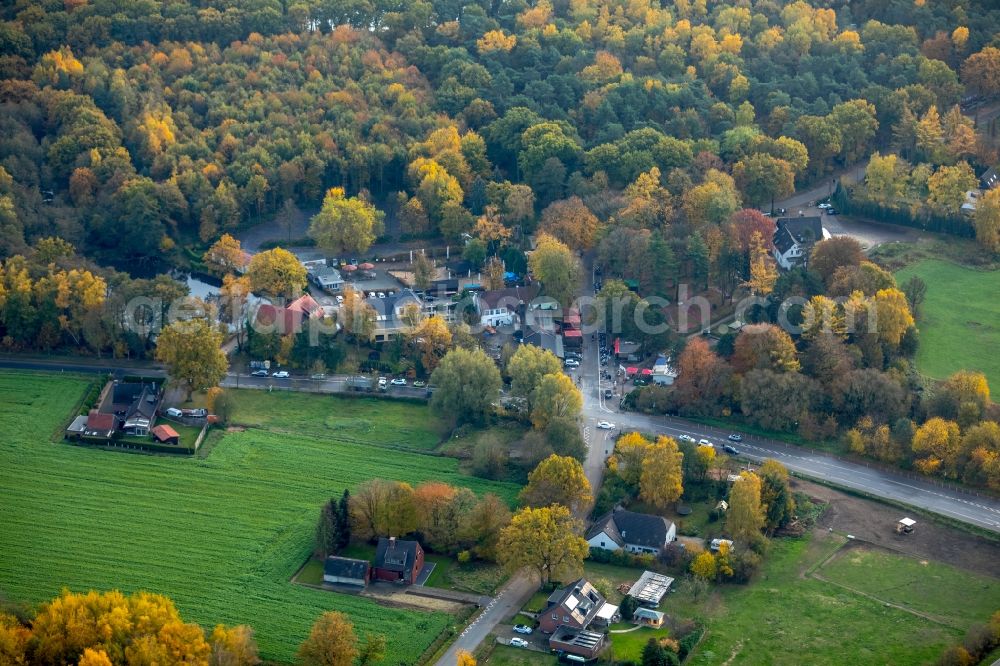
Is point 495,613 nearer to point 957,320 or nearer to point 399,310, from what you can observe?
point 399,310

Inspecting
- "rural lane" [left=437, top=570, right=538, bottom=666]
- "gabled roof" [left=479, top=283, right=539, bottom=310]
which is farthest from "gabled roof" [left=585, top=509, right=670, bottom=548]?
"gabled roof" [left=479, top=283, right=539, bottom=310]

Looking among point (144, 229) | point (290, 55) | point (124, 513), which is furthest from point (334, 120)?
point (124, 513)

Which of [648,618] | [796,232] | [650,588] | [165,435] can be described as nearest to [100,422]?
[165,435]

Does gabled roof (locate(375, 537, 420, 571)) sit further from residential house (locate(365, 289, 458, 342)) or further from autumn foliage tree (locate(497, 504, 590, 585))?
residential house (locate(365, 289, 458, 342))

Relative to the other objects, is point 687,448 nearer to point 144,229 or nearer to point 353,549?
Result: point 353,549

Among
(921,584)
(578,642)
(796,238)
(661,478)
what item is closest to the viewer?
(578,642)

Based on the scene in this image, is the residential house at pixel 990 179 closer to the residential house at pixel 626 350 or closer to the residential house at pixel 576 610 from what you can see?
the residential house at pixel 626 350

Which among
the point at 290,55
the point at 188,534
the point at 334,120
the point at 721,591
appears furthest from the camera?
the point at 290,55
